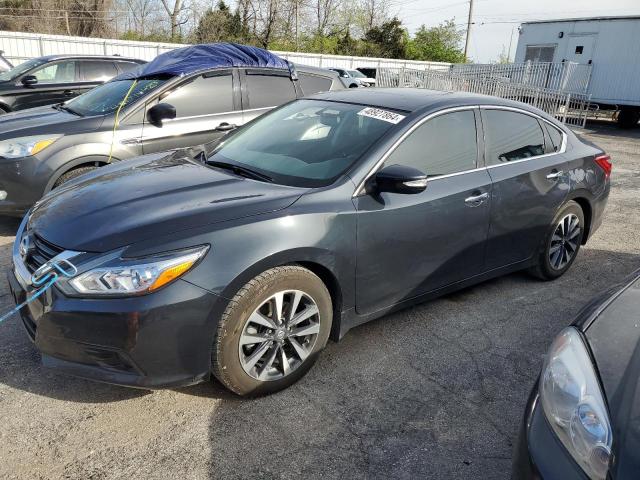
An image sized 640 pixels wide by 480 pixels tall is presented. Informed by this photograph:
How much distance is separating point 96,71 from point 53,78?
740 mm

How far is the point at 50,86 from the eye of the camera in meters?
9.05

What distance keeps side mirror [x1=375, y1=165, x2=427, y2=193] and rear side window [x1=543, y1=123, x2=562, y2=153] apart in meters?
1.90

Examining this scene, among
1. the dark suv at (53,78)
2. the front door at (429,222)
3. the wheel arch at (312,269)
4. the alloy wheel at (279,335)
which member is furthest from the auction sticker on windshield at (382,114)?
the dark suv at (53,78)

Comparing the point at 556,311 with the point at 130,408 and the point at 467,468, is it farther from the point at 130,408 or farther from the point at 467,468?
the point at 130,408

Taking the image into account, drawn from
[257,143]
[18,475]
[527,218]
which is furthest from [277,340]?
[527,218]

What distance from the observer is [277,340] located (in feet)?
9.09

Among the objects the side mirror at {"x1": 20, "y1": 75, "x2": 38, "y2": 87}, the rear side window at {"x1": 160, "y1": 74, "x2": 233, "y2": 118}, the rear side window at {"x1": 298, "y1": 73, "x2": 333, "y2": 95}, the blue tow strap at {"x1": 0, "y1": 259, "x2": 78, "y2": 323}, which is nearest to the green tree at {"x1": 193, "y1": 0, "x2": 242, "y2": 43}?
the side mirror at {"x1": 20, "y1": 75, "x2": 38, "y2": 87}

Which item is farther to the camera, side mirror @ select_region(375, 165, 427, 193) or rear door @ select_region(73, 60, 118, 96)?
rear door @ select_region(73, 60, 118, 96)

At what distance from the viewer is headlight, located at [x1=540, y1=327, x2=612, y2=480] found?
1507mm

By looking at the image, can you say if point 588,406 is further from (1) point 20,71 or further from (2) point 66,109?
(1) point 20,71

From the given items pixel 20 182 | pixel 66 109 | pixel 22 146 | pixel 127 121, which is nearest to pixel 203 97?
pixel 127 121

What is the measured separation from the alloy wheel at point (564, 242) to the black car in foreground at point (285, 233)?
0.11 meters

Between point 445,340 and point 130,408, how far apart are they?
2001mm

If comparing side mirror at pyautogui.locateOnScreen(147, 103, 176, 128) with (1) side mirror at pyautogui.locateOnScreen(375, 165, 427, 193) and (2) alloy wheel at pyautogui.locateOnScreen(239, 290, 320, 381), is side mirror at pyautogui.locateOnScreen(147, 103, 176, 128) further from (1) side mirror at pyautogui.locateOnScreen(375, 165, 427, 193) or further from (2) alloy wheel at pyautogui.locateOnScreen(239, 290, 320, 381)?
(2) alloy wheel at pyautogui.locateOnScreen(239, 290, 320, 381)
